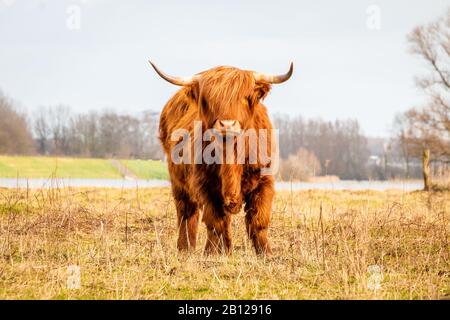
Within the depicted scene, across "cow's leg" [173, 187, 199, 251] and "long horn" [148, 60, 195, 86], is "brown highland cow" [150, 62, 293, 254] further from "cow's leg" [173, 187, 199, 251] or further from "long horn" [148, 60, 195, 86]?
"cow's leg" [173, 187, 199, 251]

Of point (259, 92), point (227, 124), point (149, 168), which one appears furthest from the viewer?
point (149, 168)

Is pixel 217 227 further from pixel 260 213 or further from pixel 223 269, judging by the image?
pixel 223 269

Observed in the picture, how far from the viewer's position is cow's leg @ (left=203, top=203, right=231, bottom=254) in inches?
209

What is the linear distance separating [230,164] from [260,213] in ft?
1.98

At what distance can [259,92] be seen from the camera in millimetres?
5480

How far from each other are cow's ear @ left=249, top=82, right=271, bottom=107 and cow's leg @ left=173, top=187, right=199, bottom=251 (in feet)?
5.08

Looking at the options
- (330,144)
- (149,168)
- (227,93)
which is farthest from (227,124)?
(330,144)

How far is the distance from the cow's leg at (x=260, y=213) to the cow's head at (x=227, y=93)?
66cm

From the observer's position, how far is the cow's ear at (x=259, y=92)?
Answer: 17.5ft

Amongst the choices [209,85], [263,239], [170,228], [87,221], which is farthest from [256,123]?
[87,221]
